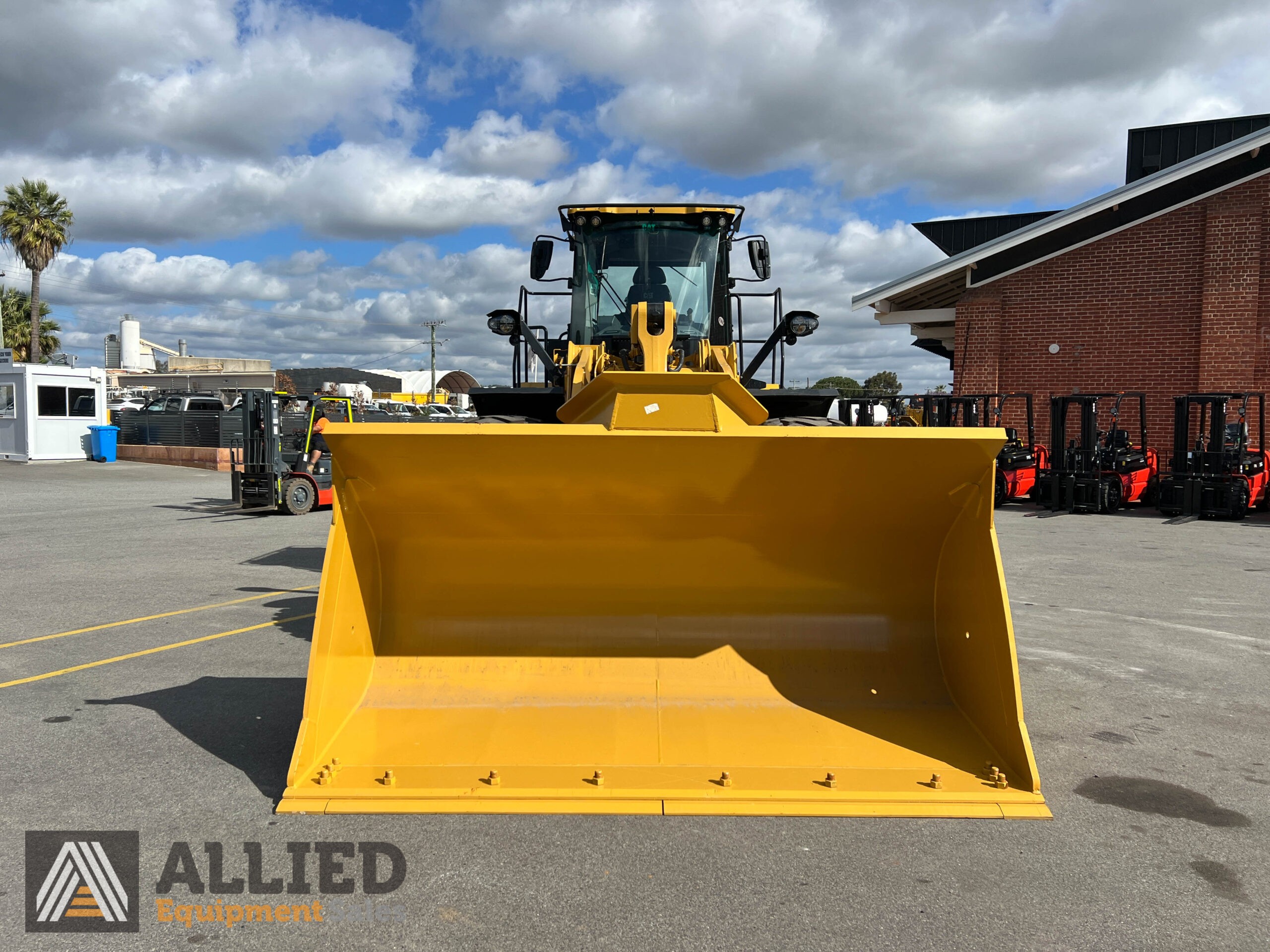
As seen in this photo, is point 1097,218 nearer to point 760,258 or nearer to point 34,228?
point 760,258

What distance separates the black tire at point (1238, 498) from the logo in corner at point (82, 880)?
56.2 ft

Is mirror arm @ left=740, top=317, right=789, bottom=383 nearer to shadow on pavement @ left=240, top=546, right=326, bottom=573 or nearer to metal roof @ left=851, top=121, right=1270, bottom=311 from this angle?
shadow on pavement @ left=240, top=546, right=326, bottom=573

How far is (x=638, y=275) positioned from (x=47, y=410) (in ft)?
90.5

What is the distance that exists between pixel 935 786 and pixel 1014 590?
578 cm

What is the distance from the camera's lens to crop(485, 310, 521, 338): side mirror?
6688mm

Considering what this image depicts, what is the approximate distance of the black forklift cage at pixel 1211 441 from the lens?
15406mm

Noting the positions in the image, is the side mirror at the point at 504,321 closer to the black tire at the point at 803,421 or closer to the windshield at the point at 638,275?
the windshield at the point at 638,275

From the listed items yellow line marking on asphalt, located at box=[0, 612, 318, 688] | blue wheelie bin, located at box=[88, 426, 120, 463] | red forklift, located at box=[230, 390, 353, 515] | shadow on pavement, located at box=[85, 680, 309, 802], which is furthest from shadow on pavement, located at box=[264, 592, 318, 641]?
blue wheelie bin, located at box=[88, 426, 120, 463]

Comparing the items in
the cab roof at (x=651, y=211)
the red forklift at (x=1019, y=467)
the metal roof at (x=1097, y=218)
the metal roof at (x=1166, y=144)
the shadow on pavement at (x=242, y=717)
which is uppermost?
the metal roof at (x=1166, y=144)

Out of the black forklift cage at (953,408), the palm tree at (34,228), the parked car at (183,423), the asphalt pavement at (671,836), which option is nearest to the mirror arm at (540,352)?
the asphalt pavement at (671,836)

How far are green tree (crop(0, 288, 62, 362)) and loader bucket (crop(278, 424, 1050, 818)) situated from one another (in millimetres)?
52216

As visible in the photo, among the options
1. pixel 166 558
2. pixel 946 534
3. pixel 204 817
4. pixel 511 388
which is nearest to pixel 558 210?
pixel 511 388

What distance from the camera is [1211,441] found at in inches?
617

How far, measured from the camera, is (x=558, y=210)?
6.96 meters
